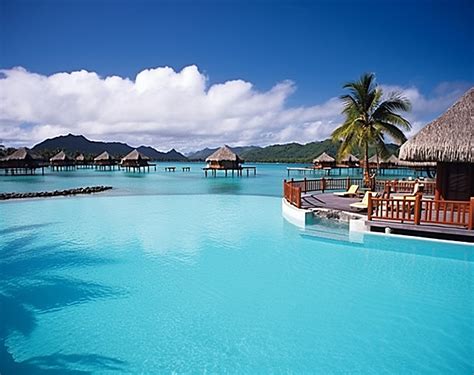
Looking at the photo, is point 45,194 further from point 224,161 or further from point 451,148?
point 224,161

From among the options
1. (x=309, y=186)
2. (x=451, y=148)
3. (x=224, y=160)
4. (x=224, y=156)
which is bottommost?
(x=309, y=186)

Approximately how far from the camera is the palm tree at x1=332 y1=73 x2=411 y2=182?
52.3 feet

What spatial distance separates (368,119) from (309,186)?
4093 millimetres

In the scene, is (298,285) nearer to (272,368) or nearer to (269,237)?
(272,368)

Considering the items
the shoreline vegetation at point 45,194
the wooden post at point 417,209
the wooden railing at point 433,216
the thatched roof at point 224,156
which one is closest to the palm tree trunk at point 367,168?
the wooden railing at point 433,216

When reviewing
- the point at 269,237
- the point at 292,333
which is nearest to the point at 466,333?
the point at 292,333

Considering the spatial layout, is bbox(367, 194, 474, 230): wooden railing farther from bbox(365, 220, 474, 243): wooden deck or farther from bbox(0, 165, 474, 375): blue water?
bbox(0, 165, 474, 375): blue water

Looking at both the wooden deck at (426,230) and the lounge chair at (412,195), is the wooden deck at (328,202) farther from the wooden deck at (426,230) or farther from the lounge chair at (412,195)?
the wooden deck at (426,230)

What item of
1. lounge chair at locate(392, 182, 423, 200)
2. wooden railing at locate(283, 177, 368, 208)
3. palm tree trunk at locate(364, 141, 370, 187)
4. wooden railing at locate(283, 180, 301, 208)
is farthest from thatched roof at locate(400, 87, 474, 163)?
palm tree trunk at locate(364, 141, 370, 187)

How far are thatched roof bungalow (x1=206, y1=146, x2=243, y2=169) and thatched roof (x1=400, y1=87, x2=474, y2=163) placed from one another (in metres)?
31.3

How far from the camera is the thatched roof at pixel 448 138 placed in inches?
369

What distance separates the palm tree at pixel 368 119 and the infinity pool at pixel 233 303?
23.2 ft

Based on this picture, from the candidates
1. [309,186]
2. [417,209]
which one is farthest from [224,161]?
[417,209]

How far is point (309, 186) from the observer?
17328 mm
